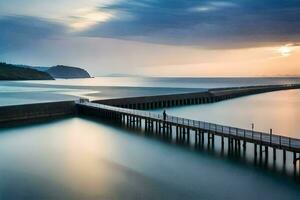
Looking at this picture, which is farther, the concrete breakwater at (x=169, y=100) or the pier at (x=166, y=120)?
the concrete breakwater at (x=169, y=100)

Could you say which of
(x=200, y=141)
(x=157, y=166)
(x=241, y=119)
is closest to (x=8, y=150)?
(x=157, y=166)

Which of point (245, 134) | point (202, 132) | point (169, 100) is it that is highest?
point (245, 134)

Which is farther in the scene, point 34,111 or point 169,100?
point 169,100

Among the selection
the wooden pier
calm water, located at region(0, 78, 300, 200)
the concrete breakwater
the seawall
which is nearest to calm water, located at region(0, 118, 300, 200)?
calm water, located at region(0, 78, 300, 200)

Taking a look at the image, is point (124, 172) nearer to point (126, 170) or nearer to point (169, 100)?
point (126, 170)

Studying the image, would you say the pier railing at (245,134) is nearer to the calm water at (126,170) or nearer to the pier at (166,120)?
the pier at (166,120)

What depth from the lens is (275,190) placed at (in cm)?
2025

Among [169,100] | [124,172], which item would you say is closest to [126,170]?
[124,172]

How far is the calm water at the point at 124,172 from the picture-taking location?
65.0 feet

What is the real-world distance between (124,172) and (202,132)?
9597 millimetres

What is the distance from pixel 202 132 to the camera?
30922 mm

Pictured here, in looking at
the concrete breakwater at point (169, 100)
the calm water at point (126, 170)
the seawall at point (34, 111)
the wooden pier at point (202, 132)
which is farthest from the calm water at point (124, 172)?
the concrete breakwater at point (169, 100)

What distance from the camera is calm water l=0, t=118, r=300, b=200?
1981cm

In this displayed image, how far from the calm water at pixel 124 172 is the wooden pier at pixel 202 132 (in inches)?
73.8
